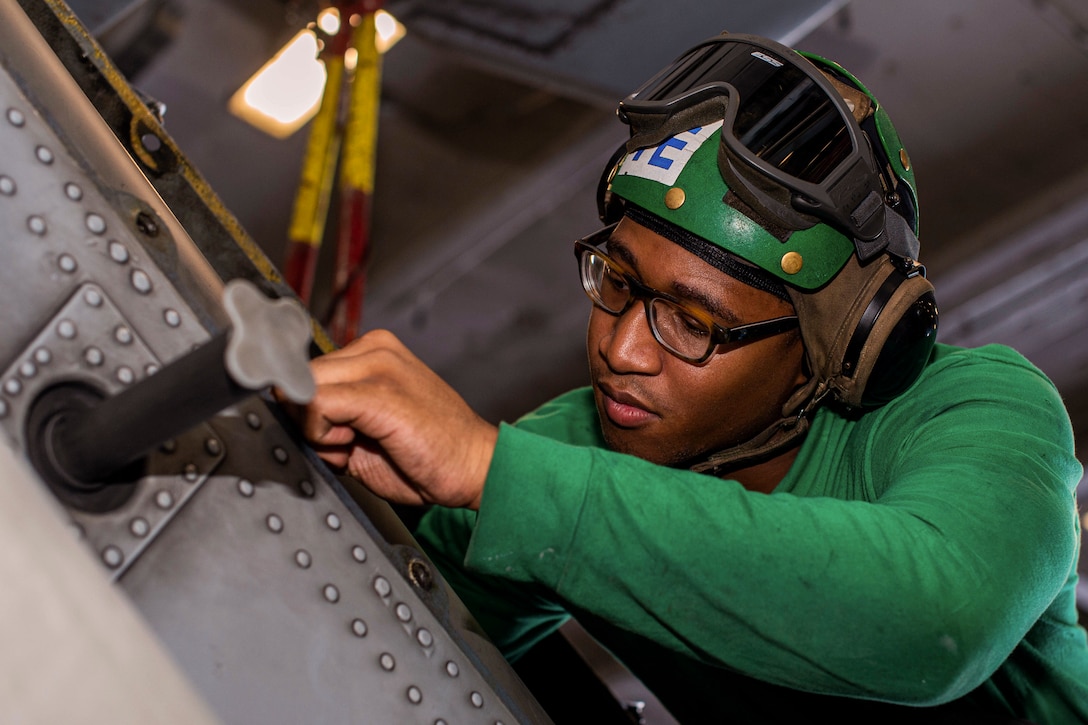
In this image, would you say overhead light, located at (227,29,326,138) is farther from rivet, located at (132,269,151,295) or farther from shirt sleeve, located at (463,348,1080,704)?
shirt sleeve, located at (463,348,1080,704)

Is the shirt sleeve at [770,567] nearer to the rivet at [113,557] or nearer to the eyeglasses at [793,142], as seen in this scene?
the rivet at [113,557]

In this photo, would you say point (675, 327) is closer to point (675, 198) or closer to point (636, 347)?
point (636, 347)

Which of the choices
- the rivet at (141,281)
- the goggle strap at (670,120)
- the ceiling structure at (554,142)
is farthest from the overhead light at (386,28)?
the rivet at (141,281)

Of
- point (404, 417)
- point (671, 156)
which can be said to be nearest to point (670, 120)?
point (671, 156)

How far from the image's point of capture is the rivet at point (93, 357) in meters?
0.81

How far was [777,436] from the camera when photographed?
1.50m

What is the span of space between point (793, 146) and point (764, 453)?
1.42ft

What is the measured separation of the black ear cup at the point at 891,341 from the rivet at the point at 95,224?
872mm

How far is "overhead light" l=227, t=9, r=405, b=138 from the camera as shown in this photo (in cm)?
338

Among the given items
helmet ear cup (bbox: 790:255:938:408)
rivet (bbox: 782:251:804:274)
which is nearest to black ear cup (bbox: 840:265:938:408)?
helmet ear cup (bbox: 790:255:938:408)

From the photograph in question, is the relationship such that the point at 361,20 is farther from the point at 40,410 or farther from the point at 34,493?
the point at 34,493

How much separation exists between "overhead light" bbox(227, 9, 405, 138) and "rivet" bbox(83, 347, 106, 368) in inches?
101

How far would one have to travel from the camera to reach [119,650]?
1.66 ft

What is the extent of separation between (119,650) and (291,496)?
43 cm
